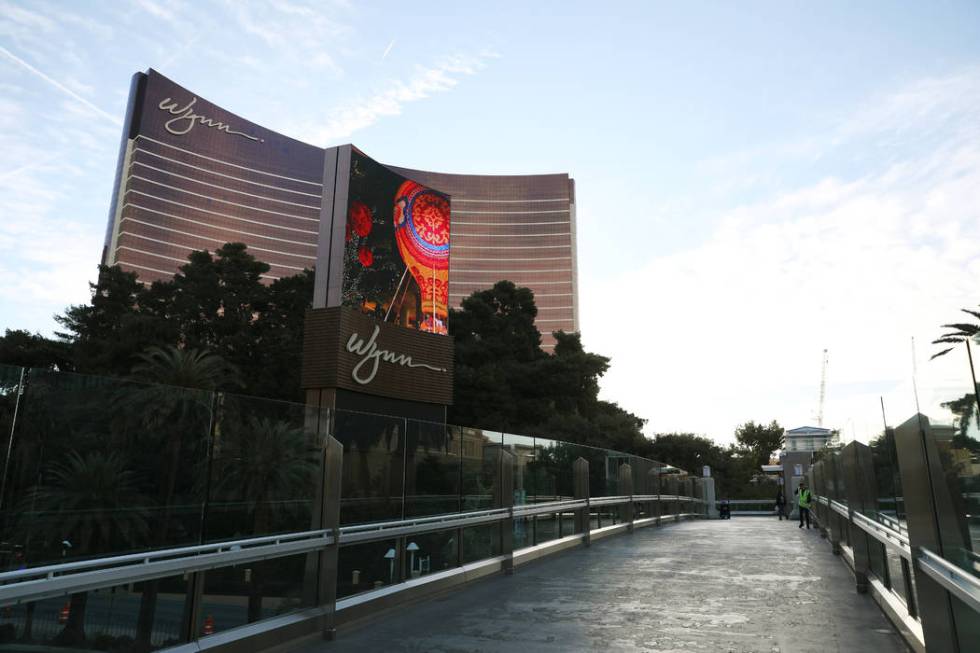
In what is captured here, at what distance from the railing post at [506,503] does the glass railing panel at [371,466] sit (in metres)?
2.78

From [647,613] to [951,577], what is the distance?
155 inches

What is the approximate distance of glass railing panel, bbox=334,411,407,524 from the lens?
740cm

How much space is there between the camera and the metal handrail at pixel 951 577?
A: 3389 millimetres

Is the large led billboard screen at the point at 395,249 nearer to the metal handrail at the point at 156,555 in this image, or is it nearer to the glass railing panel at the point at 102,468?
the metal handrail at the point at 156,555

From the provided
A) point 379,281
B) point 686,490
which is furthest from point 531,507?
point 686,490

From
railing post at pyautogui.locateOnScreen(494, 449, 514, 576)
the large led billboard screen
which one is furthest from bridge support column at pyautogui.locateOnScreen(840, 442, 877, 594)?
the large led billboard screen

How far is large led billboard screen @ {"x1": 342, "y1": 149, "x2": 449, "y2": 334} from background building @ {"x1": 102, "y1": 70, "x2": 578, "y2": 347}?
6980 centimetres

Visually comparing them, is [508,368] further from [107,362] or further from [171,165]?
[171,165]

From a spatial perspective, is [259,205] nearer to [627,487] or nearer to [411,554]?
[627,487]

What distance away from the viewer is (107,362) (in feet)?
138

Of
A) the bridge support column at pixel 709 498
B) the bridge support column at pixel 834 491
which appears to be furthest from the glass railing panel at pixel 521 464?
the bridge support column at pixel 709 498

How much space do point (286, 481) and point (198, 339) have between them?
4325cm

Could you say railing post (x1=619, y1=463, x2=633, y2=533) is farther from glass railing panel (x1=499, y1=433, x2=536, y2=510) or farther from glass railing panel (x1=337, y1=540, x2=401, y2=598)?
glass railing panel (x1=337, y1=540, x2=401, y2=598)

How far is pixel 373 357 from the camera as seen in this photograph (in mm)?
27375
